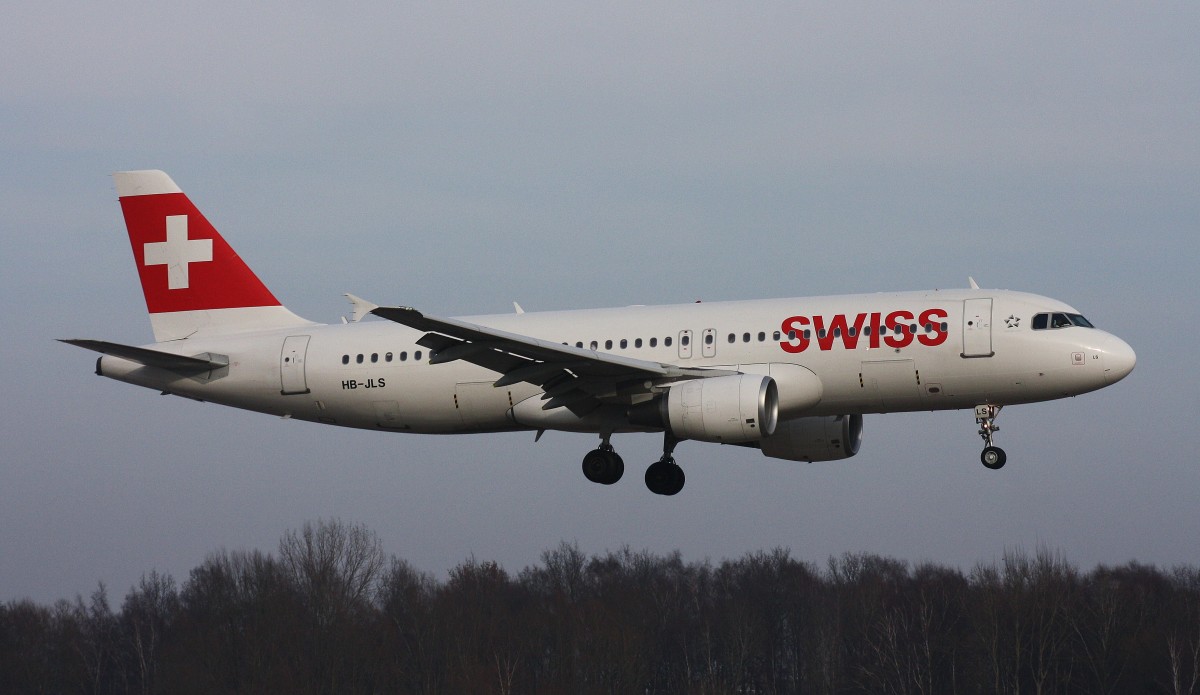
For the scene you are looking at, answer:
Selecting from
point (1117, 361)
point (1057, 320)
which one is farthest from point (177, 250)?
point (1117, 361)

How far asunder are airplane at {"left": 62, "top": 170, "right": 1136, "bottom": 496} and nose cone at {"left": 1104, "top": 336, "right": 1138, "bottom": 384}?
0.05 m

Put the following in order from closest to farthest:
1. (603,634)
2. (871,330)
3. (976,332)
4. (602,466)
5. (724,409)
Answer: (724,409) < (976,332) < (871,330) < (602,466) < (603,634)

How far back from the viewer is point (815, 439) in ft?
136

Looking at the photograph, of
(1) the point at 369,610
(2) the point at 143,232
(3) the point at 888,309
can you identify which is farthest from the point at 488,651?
(3) the point at 888,309

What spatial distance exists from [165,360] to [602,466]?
11285 mm

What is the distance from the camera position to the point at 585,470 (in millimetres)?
40438

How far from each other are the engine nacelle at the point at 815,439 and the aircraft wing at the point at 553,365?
4943mm

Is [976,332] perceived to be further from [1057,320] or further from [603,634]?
[603,634]

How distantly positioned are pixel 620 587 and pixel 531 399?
52950 mm

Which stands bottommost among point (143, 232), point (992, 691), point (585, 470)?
point (992, 691)

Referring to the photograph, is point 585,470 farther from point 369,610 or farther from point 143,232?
point 369,610

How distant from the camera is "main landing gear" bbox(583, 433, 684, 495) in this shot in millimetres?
40250

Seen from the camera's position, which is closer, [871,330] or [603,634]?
[871,330]

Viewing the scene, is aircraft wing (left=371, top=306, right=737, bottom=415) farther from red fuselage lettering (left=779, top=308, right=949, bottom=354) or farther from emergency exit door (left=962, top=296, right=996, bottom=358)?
emergency exit door (left=962, top=296, right=996, bottom=358)
